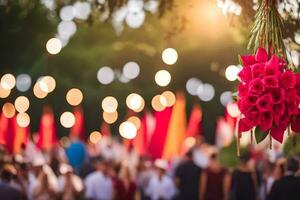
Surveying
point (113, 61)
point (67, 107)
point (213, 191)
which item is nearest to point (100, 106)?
point (67, 107)

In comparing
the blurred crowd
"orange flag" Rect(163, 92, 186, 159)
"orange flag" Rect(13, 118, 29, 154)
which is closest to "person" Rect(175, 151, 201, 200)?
the blurred crowd

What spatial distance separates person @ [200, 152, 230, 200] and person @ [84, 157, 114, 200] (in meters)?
1.81

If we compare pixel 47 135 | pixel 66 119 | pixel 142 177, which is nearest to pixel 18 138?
pixel 47 135

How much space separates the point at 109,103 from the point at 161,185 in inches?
1349

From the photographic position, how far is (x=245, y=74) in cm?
671

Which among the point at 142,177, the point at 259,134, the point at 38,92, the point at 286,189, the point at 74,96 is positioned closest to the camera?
the point at 259,134

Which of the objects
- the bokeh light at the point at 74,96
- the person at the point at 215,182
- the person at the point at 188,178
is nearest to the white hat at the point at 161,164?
the person at the point at 188,178

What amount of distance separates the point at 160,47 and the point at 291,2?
85.7 feet

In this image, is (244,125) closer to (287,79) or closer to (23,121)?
(287,79)

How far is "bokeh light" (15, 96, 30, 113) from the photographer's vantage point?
2119 inches

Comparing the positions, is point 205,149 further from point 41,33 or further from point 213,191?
point 41,33

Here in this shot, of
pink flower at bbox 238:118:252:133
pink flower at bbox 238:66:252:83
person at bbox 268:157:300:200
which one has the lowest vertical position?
person at bbox 268:157:300:200

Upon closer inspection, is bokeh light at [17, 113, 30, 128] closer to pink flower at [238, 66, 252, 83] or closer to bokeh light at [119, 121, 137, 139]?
bokeh light at [119, 121, 137, 139]

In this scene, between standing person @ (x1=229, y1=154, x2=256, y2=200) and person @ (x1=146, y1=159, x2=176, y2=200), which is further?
person @ (x1=146, y1=159, x2=176, y2=200)
